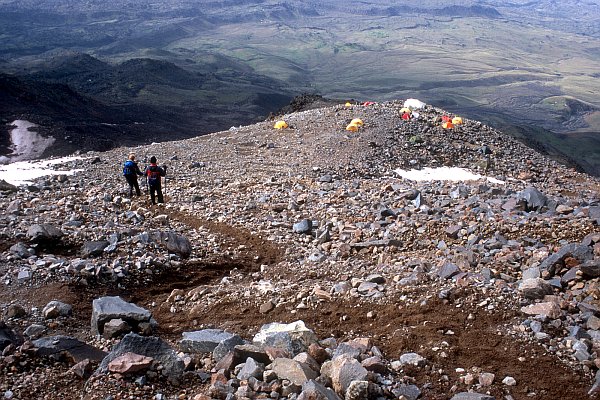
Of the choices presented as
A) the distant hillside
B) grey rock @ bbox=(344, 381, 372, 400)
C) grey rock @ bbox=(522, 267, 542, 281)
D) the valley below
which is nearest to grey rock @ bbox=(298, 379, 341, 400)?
grey rock @ bbox=(344, 381, 372, 400)

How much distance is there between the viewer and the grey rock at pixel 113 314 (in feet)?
22.4

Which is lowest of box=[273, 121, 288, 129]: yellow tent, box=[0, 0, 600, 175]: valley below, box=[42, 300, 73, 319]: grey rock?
box=[0, 0, 600, 175]: valley below

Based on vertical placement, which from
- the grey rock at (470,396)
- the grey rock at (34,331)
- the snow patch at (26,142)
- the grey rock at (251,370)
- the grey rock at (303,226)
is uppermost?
the grey rock at (251,370)

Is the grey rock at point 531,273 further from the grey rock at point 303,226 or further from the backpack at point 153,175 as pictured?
the backpack at point 153,175

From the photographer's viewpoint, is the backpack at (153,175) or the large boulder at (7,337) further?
the backpack at (153,175)

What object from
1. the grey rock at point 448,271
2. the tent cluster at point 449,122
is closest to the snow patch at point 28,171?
the grey rock at point 448,271

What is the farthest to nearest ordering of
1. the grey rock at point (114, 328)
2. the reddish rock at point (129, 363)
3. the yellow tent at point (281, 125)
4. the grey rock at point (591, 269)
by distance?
the yellow tent at point (281, 125) → the grey rock at point (591, 269) → the grey rock at point (114, 328) → the reddish rock at point (129, 363)

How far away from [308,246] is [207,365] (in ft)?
16.9

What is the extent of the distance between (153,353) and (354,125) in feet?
59.3

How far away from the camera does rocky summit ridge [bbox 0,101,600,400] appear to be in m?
5.54

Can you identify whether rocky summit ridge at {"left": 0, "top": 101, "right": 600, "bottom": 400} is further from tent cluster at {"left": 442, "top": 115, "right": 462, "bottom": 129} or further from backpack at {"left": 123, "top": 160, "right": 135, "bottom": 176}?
tent cluster at {"left": 442, "top": 115, "right": 462, "bottom": 129}

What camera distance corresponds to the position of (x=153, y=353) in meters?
5.68

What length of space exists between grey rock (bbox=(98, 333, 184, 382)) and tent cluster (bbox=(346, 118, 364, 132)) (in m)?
17.6

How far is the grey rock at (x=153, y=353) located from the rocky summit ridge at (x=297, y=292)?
17 millimetres
